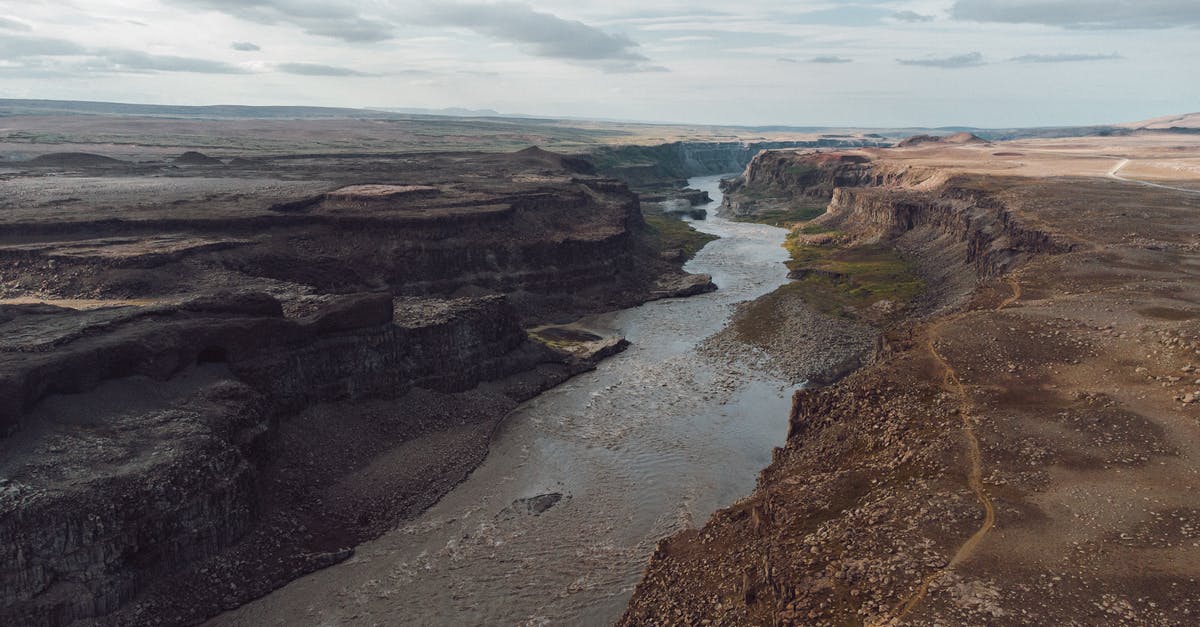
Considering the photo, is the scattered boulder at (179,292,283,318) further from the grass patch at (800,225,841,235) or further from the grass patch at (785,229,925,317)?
the grass patch at (800,225,841,235)

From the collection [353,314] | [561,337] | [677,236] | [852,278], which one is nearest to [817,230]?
[677,236]

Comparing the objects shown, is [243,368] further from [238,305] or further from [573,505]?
[573,505]

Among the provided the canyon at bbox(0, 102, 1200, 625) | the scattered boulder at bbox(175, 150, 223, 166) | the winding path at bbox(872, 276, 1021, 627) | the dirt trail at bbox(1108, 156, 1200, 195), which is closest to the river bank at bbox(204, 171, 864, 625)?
the canyon at bbox(0, 102, 1200, 625)

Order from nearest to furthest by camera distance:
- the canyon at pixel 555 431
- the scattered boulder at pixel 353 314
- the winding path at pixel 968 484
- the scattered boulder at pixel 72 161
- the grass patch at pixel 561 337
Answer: the winding path at pixel 968 484 < the canyon at pixel 555 431 < the scattered boulder at pixel 353 314 < the grass patch at pixel 561 337 < the scattered boulder at pixel 72 161

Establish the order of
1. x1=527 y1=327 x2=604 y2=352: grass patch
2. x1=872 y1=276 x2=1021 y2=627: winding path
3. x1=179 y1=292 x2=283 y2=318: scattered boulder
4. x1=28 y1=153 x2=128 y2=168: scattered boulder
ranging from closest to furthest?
x1=872 y1=276 x2=1021 y2=627: winding path < x1=179 y1=292 x2=283 y2=318: scattered boulder < x1=527 y1=327 x2=604 y2=352: grass patch < x1=28 y1=153 x2=128 y2=168: scattered boulder

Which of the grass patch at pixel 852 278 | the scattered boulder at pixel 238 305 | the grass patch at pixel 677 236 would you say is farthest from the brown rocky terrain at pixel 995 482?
the grass patch at pixel 677 236

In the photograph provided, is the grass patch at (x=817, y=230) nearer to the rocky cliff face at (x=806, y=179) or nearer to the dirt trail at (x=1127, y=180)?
the rocky cliff face at (x=806, y=179)
